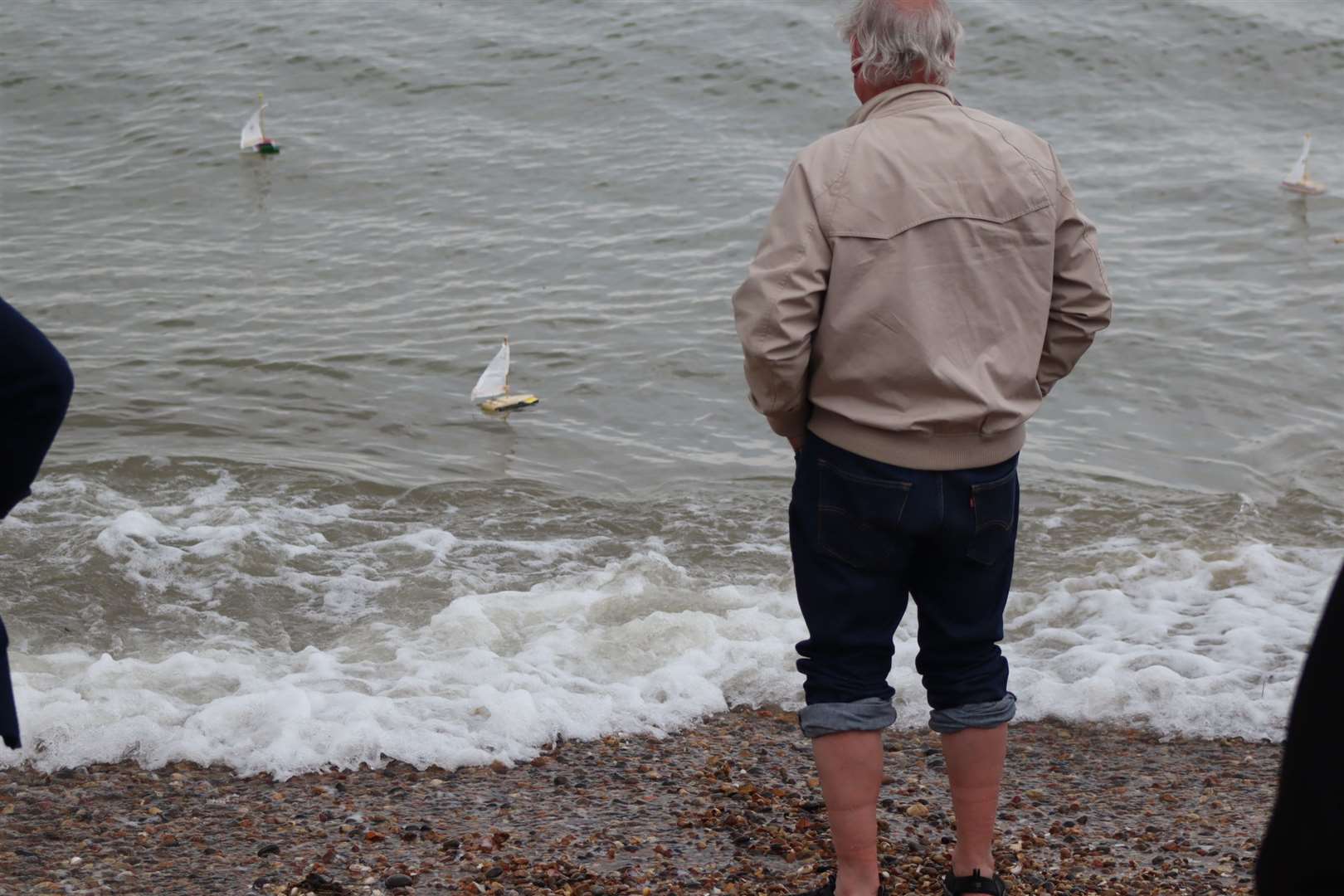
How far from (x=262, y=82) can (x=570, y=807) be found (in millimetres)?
15864

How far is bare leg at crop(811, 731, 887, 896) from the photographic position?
291 centimetres

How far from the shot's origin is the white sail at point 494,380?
8.48 meters

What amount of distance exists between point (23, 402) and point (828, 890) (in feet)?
7.00

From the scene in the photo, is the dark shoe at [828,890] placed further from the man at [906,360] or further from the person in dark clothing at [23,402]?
the person in dark clothing at [23,402]

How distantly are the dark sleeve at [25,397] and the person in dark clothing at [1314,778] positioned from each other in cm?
158

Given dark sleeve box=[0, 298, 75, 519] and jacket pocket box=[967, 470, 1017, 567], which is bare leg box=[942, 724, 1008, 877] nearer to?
jacket pocket box=[967, 470, 1017, 567]

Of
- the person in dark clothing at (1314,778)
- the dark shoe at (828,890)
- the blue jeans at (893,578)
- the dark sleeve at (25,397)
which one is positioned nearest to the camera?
the person in dark clothing at (1314,778)

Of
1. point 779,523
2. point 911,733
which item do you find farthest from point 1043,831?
point 779,523

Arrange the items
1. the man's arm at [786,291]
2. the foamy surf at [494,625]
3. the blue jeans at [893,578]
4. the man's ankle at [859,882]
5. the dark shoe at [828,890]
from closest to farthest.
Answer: the man's arm at [786,291]
the blue jeans at [893,578]
the man's ankle at [859,882]
the dark shoe at [828,890]
the foamy surf at [494,625]

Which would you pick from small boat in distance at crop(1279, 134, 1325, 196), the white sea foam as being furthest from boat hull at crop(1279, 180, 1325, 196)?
the white sea foam

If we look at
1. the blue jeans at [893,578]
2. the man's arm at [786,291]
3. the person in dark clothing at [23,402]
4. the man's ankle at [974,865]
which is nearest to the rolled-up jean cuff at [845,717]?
the blue jeans at [893,578]

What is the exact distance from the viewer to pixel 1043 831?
12.1 feet

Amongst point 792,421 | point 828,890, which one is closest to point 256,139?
point 792,421

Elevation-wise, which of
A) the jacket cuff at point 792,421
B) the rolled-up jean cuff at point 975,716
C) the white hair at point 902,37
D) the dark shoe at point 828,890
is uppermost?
the white hair at point 902,37
